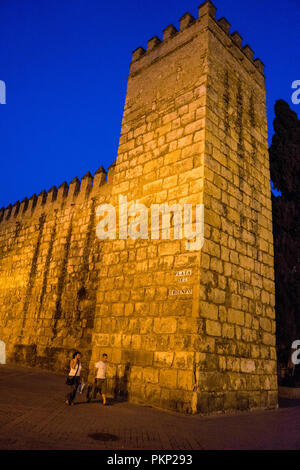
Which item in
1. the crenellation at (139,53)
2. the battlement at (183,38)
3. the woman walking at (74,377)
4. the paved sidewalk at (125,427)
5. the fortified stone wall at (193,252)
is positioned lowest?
the paved sidewalk at (125,427)

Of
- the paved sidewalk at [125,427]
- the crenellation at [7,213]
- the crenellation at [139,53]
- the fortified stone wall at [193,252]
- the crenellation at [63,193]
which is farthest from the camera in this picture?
the crenellation at [7,213]

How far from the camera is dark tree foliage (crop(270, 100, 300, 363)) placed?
36.6 feet

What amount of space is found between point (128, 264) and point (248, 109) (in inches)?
181

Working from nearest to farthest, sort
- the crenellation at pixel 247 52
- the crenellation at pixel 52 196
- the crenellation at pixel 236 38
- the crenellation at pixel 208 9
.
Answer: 1. the crenellation at pixel 208 9
2. the crenellation at pixel 236 38
3. the crenellation at pixel 247 52
4. the crenellation at pixel 52 196

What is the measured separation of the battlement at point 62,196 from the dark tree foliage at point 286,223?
21.9 feet

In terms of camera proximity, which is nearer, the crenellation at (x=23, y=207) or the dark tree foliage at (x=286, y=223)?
the dark tree foliage at (x=286, y=223)

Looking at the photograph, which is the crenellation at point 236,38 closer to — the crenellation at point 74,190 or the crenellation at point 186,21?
the crenellation at point 186,21

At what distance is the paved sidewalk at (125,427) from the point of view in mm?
3301

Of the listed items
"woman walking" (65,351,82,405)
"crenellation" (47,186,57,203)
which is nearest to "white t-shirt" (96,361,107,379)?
"woman walking" (65,351,82,405)

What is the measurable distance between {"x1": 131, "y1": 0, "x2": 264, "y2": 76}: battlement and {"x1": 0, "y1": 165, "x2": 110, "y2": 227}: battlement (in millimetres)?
3356

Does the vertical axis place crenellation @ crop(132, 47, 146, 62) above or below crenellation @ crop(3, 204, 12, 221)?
above

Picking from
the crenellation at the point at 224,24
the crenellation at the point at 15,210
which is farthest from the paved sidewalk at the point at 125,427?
the crenellation at the point at 15,210

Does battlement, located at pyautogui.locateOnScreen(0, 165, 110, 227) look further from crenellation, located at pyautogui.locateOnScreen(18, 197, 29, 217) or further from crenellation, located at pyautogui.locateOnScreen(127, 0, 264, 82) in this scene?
crenellation, located at pyautogui.locateOnScreen(127, 0, 264, 82)

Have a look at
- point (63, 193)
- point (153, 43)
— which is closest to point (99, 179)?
point (63, 193)
